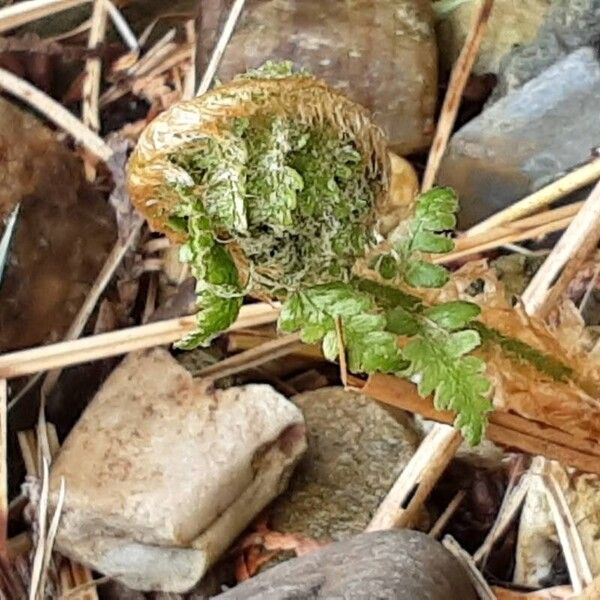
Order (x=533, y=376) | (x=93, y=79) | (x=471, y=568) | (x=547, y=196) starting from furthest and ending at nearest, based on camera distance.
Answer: (x=93, y=79)
(x=547, y=196)
(x=471, y=568)
(x=533, y=376)

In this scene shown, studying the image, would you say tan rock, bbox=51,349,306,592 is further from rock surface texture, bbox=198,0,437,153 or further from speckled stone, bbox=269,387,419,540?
rock surface texture, bbox=198,0,437,153

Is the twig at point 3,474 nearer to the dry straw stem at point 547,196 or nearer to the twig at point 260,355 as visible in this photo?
the twig at point 260,355

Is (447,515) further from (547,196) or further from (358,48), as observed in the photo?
(358,48)

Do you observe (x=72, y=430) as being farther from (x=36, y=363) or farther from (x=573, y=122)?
(x=573, y=122)

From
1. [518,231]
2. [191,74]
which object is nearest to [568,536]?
[518,231]

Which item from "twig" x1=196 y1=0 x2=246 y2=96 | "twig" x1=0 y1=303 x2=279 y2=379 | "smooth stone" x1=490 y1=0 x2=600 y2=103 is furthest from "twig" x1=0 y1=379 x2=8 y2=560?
"smooth stone" x1=490 y1=0 x2=600 y2=103

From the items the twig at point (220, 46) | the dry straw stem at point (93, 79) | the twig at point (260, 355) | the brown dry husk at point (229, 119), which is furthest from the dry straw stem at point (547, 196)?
the brown dry husk at point (229, 119)
